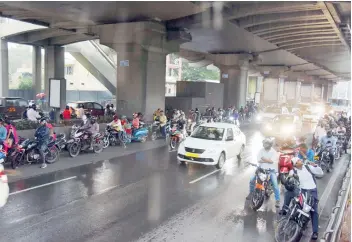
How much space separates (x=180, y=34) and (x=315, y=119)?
16451 mm

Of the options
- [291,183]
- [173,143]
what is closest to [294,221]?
[291,183]

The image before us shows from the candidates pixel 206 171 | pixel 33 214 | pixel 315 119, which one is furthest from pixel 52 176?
pixel 315 119

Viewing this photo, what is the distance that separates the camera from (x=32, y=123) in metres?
14.1

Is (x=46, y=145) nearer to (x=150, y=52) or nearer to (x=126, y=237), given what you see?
(x=126, y=237)

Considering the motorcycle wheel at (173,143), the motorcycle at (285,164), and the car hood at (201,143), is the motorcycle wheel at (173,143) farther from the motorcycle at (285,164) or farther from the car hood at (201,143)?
the motorcycle at (285,164)

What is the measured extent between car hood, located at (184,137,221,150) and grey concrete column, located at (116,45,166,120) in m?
9.99

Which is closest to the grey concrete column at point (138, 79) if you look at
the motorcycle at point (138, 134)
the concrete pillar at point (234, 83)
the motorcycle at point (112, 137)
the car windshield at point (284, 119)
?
the motorcycle at point (138, 134)

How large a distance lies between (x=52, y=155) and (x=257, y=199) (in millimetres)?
7615

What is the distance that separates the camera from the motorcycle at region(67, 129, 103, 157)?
13953 millimetres

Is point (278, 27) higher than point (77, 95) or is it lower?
higher

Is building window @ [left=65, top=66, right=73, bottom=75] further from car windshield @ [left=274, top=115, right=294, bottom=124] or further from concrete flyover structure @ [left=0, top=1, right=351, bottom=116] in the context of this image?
car windshield @ [left=274, top=115, right=294, bottom=124]

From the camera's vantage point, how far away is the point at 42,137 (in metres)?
11.7

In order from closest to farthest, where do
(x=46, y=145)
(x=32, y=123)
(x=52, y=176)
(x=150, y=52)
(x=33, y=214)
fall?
1. (x=33, y=214)
2. (x=52, y=176)
3. (x=46, y=145)
4. (x=32, y=123)
5. (x=150, y=52)

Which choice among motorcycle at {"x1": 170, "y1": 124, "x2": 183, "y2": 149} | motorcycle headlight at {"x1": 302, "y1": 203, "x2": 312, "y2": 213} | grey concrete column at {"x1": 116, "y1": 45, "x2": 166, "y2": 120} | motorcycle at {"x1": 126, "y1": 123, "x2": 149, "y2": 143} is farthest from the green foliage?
motorcycle headlight at {"x1": 302, "y1": 203, "x2": 312, "y2": 213}
